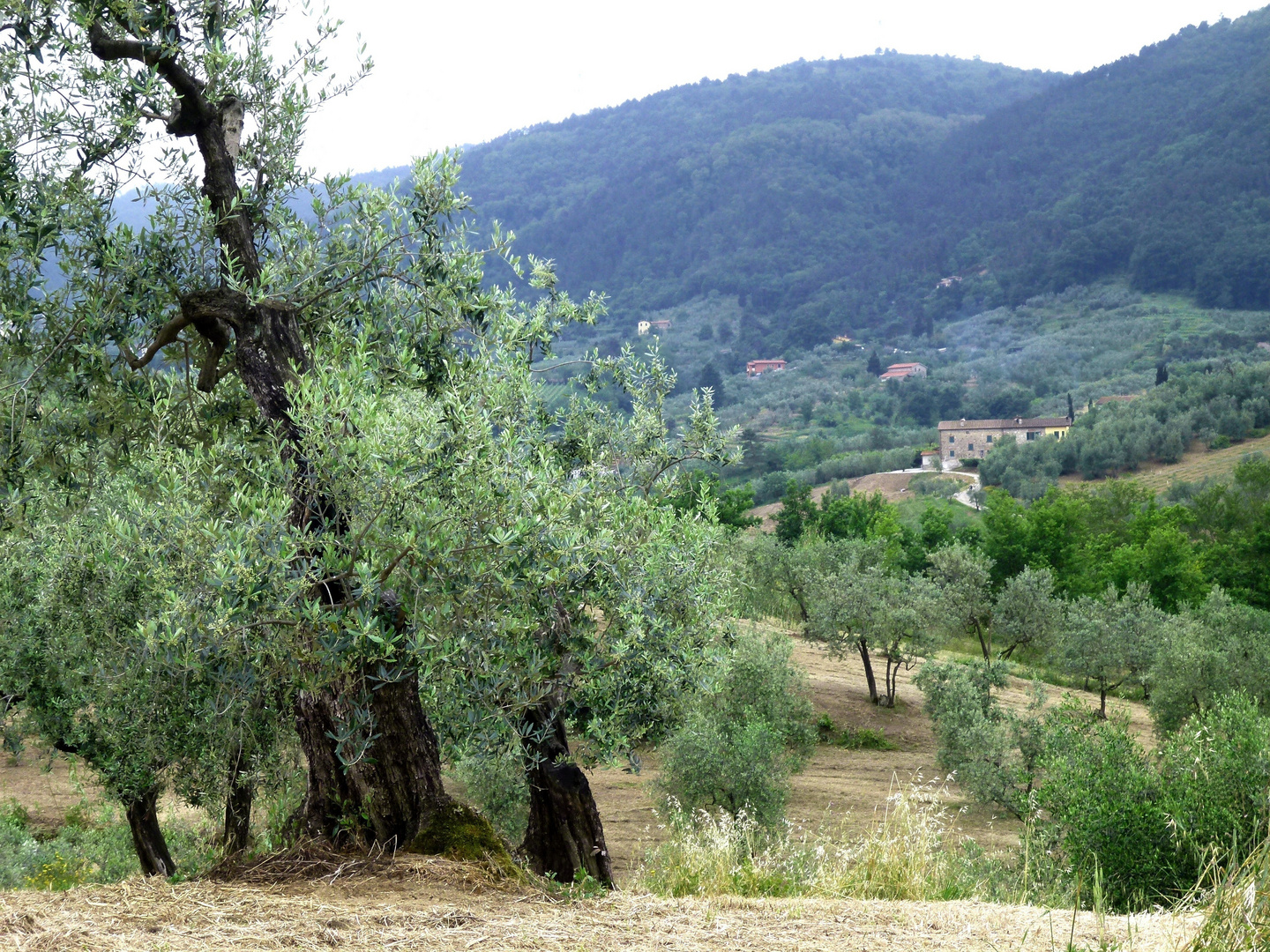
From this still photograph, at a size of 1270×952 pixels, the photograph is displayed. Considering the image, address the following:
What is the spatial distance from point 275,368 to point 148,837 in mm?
8886

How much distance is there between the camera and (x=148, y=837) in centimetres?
1216

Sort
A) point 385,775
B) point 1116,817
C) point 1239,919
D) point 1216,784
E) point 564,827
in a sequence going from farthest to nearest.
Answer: point 1116,817 < point 1216,784 < point 564,827 < point 385,775 < point 1239,919

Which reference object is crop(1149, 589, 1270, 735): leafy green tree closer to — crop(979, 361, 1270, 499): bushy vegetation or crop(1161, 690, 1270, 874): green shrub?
crop(1161, 690, 1270, 874): green shrub

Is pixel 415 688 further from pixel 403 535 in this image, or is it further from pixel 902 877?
pixel 902 877

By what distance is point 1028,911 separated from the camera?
5.55 meters

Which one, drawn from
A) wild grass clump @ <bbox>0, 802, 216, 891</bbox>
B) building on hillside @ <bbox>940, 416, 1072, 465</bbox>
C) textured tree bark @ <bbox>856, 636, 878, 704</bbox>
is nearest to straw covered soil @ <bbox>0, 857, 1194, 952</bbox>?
wild grass clump @ <bbox>0, 802, 216, 891</bbox>

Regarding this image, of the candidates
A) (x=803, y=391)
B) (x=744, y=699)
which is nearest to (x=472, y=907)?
(x=744, y=699)

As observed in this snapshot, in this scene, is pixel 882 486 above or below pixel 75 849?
below

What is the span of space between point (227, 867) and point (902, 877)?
478cm

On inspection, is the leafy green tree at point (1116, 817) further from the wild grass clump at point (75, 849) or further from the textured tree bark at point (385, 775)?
the wild grass clump at point (75, 849)

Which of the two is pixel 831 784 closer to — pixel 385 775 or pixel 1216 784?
pixel 1216 784

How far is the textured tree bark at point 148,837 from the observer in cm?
1166

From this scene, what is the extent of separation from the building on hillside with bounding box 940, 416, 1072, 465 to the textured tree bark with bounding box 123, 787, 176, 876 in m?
122

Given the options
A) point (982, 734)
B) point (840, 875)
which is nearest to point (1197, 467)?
point (982, 734)
